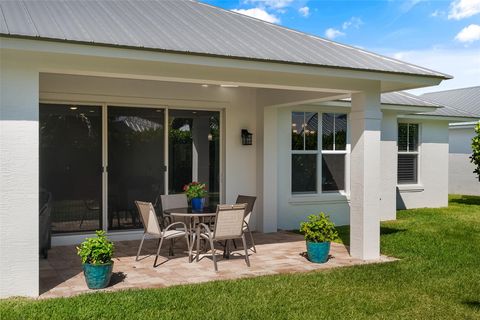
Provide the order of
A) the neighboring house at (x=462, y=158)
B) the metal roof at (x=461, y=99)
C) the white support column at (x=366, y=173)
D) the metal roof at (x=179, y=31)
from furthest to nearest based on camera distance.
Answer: the metal roof at (x=461, y=99) → the neighboring house at (x=462, y=158) → the white support column at (x=366, y=173) → the metal roof at (x=179, y=31)

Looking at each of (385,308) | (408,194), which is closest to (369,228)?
(385,308)

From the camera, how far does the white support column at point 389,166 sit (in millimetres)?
12648

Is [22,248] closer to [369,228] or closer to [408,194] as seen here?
[369,228]

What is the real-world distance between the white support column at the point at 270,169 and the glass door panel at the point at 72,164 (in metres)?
3.39

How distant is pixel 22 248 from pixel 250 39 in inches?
171

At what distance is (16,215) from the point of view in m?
5.57

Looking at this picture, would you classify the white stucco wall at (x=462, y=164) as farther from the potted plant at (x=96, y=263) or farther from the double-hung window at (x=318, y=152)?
the potted plant at (x=96, y=263)

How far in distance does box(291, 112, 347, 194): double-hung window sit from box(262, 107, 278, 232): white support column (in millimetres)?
837

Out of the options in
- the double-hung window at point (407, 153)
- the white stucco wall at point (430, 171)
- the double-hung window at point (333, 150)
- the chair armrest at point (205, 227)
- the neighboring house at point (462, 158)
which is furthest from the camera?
the neighboring house at point (462, 158)

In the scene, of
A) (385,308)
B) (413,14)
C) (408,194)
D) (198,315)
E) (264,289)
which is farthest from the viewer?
(413,14)

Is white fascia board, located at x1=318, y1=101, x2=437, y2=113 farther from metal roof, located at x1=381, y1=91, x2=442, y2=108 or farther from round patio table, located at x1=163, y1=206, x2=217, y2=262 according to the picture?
round patio table, located at x1=163, y1=206, x2=217, y2=262

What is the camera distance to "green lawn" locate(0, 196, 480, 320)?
512 cm

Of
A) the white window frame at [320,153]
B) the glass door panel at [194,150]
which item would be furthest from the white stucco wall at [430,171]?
the glass door panel at [194,150]

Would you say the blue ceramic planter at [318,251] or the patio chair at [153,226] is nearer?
the patio chair at [153,226]
